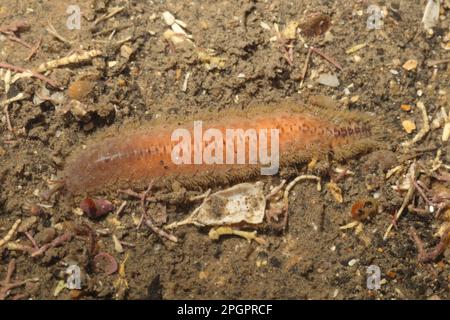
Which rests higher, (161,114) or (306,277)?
(161,114)

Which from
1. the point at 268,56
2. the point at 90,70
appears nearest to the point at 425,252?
the point at 268,56

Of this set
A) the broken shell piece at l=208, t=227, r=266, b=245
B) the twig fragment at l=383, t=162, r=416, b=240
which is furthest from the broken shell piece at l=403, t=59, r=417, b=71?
the broken shell piece at l=208, t=227, r=266, b=245

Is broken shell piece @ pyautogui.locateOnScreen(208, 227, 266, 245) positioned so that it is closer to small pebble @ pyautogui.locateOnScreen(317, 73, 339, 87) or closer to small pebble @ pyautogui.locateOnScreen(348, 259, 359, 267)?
small pebble @ pyautogui.locateOnScreen(348, 259, 359, 267)

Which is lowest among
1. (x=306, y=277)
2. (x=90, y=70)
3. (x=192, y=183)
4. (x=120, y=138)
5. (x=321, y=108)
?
(x=306, y=277)

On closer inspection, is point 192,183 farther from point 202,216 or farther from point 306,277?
point 306,277

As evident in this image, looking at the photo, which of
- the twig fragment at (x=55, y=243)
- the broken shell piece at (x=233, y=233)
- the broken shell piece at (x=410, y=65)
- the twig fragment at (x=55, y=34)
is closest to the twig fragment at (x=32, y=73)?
the twig fragment at (x=55, y=34)

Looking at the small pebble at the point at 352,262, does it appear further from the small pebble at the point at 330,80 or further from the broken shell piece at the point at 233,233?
the small pebble at the point at 330,80
